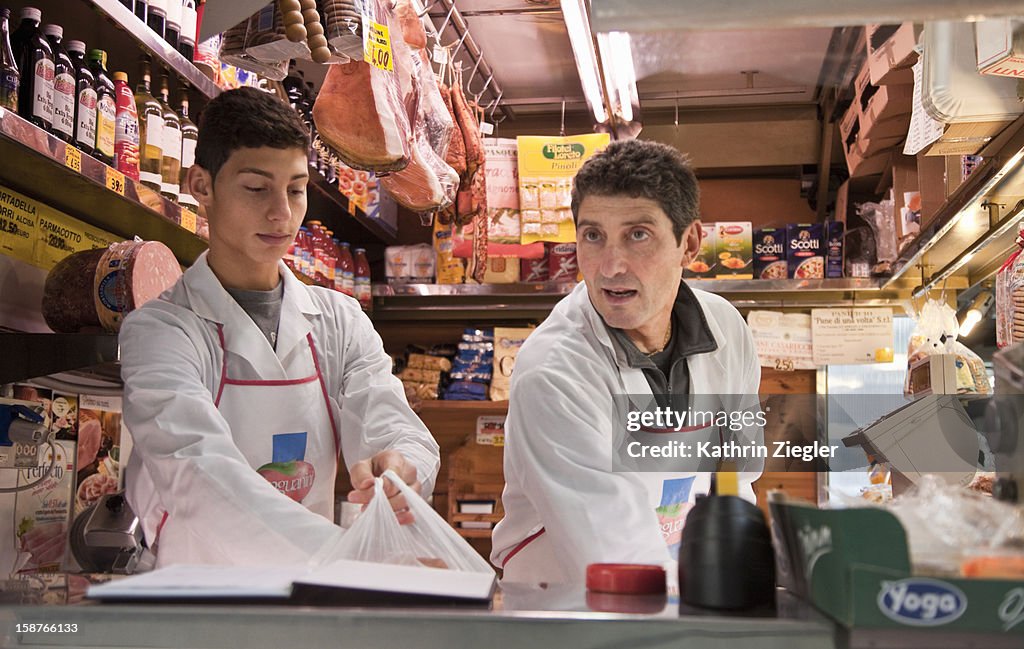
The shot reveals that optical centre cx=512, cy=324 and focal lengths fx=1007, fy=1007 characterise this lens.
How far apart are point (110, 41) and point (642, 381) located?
6.23ft

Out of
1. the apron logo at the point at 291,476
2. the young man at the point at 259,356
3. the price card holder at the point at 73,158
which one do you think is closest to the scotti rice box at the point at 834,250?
the young man at the point at 259,356

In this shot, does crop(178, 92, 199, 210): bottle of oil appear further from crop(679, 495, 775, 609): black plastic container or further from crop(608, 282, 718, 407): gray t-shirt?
crop(679, 495, 775, 609): black plastic container

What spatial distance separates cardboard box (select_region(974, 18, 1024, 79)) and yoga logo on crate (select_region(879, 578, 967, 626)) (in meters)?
1.53

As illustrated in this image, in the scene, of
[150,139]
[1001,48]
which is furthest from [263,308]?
[1001,48]

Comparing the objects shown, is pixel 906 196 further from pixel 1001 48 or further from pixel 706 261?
pixel 1001 48

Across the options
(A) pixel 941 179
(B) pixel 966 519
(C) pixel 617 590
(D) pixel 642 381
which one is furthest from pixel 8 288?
(A) pixel 941 179

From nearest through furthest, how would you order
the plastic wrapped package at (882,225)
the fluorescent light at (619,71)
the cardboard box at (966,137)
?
the cardboard box at (966,137) < the fluorescent light at (619,71) < the plastic wrapped package at (882,225)

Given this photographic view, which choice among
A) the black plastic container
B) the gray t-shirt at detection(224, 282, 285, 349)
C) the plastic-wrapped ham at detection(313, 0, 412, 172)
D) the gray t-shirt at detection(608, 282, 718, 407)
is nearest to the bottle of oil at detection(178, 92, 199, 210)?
the plastic-wrapped ham at detection(313, 0, 412, 172)

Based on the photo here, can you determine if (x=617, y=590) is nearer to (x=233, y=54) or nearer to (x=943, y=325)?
(x=233, y=54)

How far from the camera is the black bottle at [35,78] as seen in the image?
89.7 inches

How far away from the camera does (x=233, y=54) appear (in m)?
2.52

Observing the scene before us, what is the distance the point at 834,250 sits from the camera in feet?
15.5

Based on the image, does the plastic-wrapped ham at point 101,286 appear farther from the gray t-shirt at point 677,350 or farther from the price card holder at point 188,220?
the gray t-shirt at point 677,350

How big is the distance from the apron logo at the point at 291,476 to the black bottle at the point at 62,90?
935 millimetres
